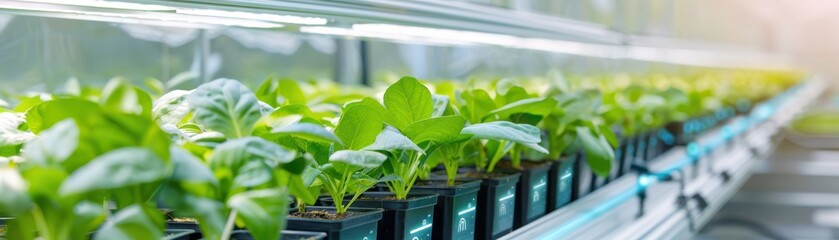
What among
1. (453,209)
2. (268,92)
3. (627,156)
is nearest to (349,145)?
(453,209)

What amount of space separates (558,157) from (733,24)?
8.72 meters

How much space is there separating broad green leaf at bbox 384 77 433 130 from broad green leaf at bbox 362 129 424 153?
0.48 feet

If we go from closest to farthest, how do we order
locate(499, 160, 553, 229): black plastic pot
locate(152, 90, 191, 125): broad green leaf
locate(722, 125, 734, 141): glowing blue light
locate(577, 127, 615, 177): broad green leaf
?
1. locate(152, 90, 191, 125): broad green leaf
2. locate(499, 160, 553, 229): black plastic pot
3. locate(577, 127, 615, 177): broad green leaf
4. locate(722, 125, 734, 141): glowing blue light

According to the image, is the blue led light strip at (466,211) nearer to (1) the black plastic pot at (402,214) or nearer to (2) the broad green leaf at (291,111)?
(1) the black plastic pot at (402,214)

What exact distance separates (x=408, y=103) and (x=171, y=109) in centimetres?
27

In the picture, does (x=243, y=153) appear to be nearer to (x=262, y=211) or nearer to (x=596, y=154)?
(x=262, y=211)

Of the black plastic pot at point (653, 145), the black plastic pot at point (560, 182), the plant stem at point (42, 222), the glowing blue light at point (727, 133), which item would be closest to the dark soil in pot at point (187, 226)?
the plant stem at point (42, 222)

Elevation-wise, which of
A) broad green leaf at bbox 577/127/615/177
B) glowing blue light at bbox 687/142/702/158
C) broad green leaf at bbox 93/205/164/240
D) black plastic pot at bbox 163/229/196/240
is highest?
broad green leaf at bbox 93/205/164/240

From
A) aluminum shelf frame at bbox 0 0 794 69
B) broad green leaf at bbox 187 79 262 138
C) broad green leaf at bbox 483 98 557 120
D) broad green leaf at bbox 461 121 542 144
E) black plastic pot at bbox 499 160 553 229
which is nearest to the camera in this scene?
broad green leaf at bbox 187 79 262 138

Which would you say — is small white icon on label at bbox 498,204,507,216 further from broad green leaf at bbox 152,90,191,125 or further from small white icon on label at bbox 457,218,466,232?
broad green leaf at bbox 152,90,191,125

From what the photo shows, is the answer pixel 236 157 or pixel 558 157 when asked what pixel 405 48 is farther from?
pixel 236 157

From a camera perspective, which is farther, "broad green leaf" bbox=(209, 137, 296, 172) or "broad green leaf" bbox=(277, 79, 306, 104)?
"broad green leaf" bbox=(277, 79, 306, 104)

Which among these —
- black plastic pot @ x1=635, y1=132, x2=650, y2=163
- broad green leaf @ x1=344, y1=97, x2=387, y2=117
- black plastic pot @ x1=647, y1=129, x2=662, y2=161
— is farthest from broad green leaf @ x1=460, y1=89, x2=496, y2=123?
black plastic pot @ x1=647, y1=129, x2=662, y2=161

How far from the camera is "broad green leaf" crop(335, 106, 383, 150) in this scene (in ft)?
3.03
